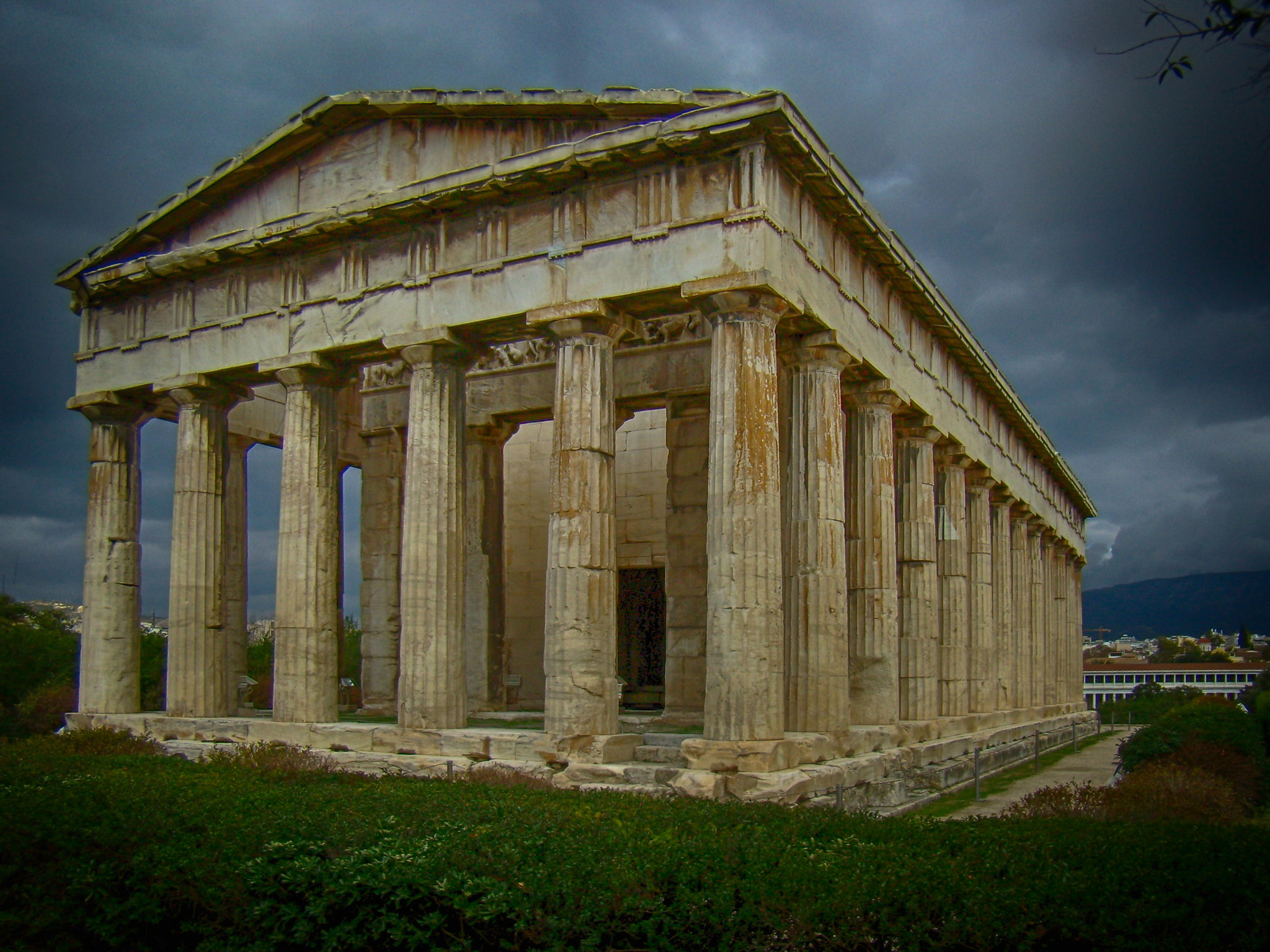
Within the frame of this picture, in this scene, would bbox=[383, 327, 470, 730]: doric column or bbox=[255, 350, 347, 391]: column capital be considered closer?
bbox=[383, 327, 470, 730]: doric column

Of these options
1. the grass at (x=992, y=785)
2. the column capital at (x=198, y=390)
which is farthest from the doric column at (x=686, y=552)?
the column capital at (x=198, y=390)

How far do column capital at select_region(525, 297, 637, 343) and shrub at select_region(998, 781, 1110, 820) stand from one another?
809 cm

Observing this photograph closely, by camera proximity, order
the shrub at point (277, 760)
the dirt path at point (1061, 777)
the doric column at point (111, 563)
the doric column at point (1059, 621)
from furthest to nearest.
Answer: the doric column at point (1059, 621), the doric column at point (111, 563), the dirt path at point (1061, 777), the shrub at point (277, 760)

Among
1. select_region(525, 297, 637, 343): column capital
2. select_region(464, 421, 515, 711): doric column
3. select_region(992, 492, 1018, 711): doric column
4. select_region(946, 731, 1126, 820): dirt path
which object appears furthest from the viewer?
select_region(992, 492, 1018, 711): doric column

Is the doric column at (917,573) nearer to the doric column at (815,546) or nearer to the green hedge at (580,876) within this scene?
the doric column at (815,546)

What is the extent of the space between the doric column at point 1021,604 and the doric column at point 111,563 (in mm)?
21621

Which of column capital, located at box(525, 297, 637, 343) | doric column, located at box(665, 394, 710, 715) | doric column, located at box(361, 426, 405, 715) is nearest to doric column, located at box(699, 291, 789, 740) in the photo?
column capital, located at box(525, 297, 637, 343)

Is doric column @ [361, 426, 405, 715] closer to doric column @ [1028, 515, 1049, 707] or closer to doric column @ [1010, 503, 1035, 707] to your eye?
doric column @ [1010, 503, 1035, 707]

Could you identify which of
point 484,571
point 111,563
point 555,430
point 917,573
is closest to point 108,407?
point 111,563

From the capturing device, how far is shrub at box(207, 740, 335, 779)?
13914 mm

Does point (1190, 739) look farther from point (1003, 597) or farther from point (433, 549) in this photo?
point (433, 549)

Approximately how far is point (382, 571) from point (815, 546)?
1065 centimetres

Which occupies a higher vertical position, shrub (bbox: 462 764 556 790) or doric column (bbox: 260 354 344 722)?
doric column (bbox: 260 354 344 722)

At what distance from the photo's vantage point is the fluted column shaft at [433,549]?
16.9m
